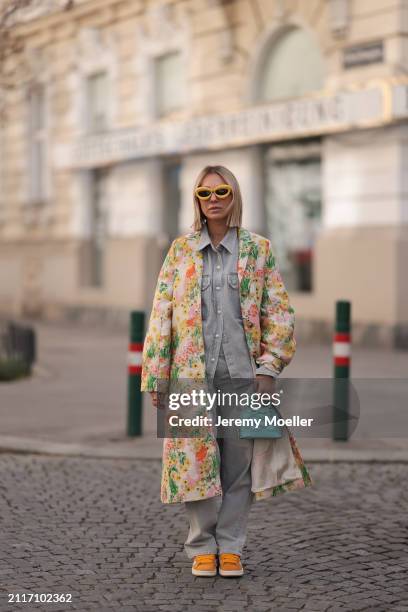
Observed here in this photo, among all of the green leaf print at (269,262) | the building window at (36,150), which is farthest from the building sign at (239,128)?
the green leaf print at (269,262)

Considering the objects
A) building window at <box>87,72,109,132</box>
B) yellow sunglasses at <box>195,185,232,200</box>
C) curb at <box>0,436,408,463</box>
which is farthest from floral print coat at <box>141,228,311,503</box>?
building window at <box>87,72,109,132</box>

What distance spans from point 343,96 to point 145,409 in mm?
7240

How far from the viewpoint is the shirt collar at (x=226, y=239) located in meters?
5.08

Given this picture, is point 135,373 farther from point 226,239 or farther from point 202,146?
point 202,146

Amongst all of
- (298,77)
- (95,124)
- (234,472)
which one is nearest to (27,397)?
(234,472)

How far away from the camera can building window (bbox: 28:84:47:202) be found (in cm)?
2545

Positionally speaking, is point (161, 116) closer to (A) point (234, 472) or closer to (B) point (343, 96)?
(B) point (343, 96)

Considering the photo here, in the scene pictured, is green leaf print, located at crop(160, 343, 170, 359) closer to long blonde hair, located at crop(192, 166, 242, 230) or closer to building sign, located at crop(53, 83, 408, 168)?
long blonde hair, located at crop(192, 166, 242, 230)

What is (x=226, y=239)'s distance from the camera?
5094mm

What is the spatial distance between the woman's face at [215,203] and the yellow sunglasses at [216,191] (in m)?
0.01

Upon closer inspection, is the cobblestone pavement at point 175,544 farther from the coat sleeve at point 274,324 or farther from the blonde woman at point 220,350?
the coat sleeve at point 274,324

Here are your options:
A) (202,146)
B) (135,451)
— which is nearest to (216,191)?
(135,451)

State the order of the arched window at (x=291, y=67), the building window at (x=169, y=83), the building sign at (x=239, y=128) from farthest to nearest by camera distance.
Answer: the building window at (x=169, y=83)
the arched window at (x=291, y=67)
the building sign at (x=239, y=128)

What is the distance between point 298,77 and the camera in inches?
717
